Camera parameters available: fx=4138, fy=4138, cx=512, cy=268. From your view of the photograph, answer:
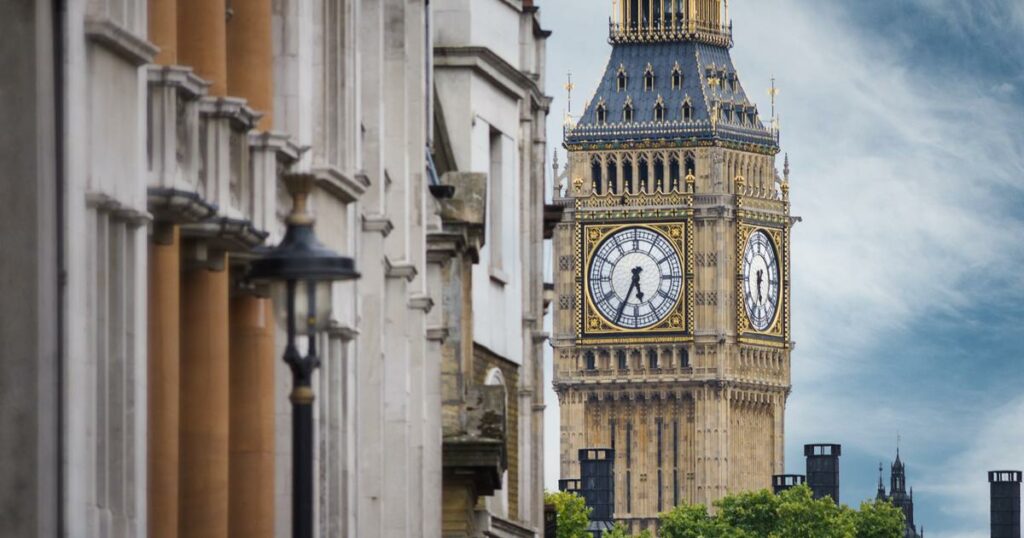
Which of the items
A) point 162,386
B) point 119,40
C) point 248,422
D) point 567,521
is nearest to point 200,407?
point 162,386

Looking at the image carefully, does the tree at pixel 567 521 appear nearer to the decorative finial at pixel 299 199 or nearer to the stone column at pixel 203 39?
the stone column at pixel 203 39

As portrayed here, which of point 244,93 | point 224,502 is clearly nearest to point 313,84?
point 244,93

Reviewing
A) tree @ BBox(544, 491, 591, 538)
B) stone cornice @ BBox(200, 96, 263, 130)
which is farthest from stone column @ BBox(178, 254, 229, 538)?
tree @ BBox(544, 491, 591, 538)

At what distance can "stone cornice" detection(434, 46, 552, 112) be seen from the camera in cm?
4506

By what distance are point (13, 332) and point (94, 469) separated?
0.93 m

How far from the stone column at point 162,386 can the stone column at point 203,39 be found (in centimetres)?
197

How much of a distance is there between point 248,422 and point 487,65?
20.0 m

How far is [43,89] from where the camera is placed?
20453 mm

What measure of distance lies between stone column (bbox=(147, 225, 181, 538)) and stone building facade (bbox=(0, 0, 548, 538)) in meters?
0.02

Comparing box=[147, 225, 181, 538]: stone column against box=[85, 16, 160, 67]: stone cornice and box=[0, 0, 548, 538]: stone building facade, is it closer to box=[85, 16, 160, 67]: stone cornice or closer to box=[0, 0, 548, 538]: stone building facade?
box=[0, 0, 548, 538]: stone building facade

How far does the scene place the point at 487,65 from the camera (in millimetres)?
45906

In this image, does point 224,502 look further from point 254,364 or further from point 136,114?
point 136,114

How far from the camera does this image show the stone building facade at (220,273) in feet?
66.9

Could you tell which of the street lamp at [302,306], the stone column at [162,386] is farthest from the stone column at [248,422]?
the street lamp at [302,306]
